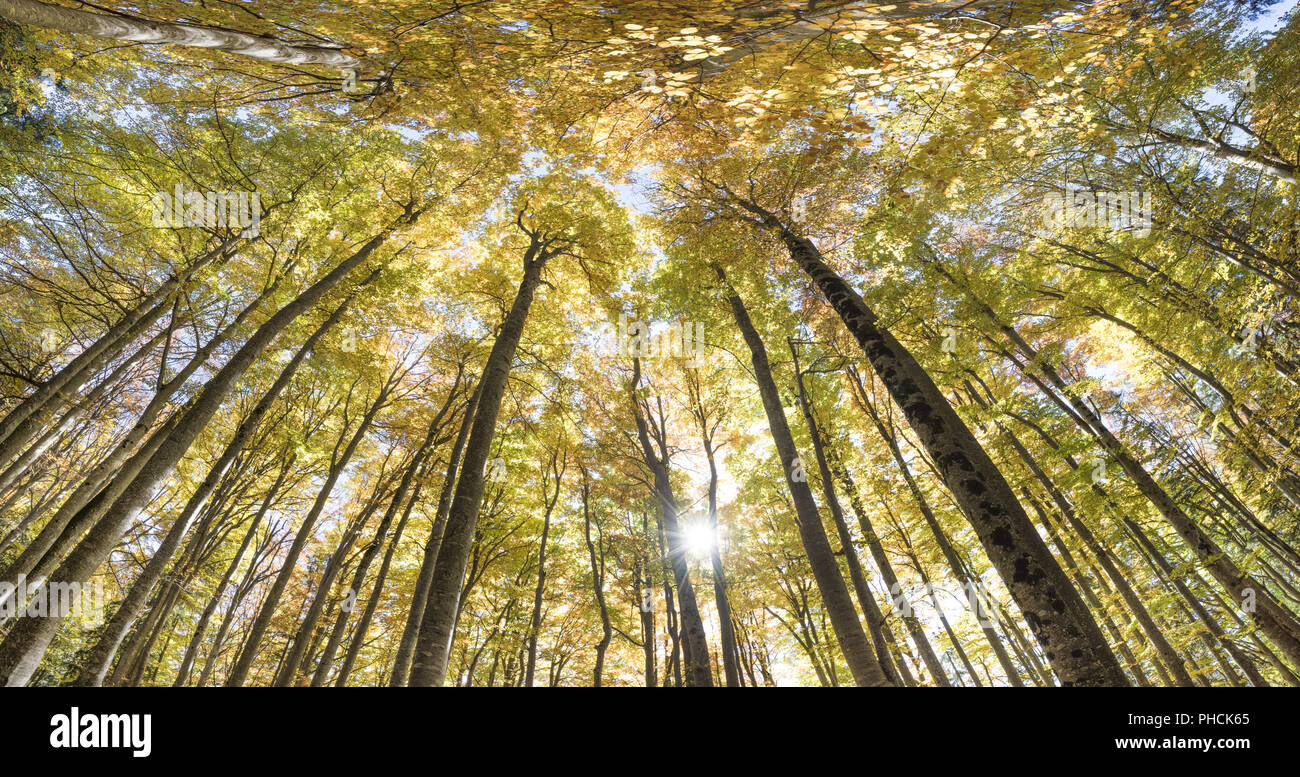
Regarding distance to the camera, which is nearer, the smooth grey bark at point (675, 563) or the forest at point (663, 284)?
the forest at point (663, 284)

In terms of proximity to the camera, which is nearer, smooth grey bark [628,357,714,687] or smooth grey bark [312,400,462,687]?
smooth grey bark [628,357,714,687]

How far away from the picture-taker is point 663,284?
11344 millimetres

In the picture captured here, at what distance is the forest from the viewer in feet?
17.9

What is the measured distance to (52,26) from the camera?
402 cm

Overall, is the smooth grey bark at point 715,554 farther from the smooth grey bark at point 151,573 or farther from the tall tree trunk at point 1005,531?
the smooth grey bark at point 151,573

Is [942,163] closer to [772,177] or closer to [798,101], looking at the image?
[772,177]

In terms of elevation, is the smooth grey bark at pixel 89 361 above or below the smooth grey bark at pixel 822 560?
above

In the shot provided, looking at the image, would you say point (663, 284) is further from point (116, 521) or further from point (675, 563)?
point (116, 521)

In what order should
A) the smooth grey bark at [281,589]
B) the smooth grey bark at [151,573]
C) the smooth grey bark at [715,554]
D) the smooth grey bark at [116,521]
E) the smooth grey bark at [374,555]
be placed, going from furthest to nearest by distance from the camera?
the smooth grey bark at [374,555] → the smooth grey bark at [715,554] → the smooth grey bark at [281,589] → the smooth grey bark at [151,573] → the smooth grey bark at [116,521]

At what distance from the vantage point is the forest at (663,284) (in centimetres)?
545

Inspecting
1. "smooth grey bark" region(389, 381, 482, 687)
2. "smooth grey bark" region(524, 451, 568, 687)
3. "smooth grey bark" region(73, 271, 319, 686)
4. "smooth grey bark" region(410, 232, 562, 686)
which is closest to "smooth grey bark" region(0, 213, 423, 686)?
"smooth grey bark" region(73, 271, 319, 686)

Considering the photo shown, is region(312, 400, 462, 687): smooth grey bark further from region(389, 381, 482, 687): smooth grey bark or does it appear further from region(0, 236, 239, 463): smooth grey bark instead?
region(0, 236, 239, 463): smooth grey bark

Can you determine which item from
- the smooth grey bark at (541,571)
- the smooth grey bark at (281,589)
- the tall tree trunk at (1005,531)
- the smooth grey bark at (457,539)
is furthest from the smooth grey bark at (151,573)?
the tall tree trunk at (1005,531)

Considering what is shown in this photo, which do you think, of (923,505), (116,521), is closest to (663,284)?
(923,505)
